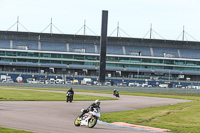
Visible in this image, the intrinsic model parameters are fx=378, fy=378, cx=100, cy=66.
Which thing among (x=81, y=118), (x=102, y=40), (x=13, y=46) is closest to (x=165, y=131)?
(x=81, y=118)

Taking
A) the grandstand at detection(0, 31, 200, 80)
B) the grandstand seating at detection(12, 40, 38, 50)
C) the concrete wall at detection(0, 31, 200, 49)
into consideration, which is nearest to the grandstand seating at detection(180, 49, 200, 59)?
the grandstand at detection(0, 31, 200, 80)

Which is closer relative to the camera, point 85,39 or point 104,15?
point 104,15

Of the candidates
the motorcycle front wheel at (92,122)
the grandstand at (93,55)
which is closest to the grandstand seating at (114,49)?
the grandstand at (93,55)

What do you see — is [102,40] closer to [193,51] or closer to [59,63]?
[59,63]

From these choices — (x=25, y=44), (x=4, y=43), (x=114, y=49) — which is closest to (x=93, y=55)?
(x=114, y=49)

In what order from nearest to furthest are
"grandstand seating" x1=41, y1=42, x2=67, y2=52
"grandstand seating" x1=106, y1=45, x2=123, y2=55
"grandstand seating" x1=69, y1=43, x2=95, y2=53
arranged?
"grandstand seating" x1=41, y1=42, x2=67, y2=52, "grandstand seating" x1=69, y1=43, x2=95, y2=53, "grandstand seating" x1=106, y1=45, x2=123, y2=55

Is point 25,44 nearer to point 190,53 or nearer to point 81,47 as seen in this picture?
point 81,47

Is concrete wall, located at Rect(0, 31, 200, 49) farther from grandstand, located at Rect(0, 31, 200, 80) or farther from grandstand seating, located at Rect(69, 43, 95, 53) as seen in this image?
grandstand seating, located at Rect(69, 43, 95, 53)

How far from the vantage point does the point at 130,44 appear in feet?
443

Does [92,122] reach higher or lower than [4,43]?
lower

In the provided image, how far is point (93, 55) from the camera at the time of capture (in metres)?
128

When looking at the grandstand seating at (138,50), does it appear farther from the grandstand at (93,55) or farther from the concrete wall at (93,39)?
the concrete wall at (93,39)

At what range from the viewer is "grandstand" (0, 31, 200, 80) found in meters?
126

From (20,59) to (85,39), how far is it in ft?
78.0
